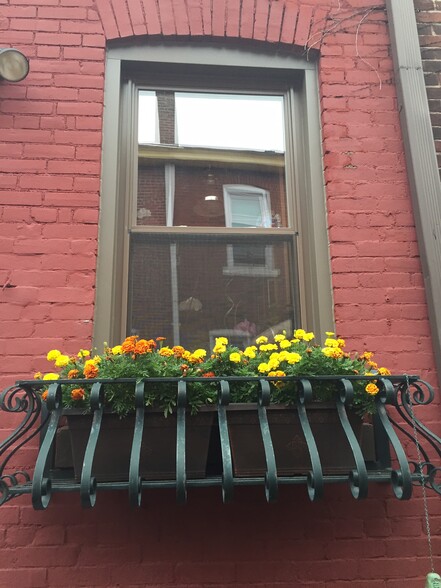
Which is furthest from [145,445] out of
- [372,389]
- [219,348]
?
[372,389]

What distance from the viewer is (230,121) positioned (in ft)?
10.5

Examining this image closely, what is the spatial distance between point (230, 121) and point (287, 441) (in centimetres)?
196

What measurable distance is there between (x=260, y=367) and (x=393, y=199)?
4.21 feet

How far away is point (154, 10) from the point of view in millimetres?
3031

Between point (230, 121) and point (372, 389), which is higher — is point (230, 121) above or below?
above

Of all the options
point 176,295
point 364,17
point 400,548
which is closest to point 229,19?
point 364,17

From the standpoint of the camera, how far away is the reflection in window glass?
319 centimetres

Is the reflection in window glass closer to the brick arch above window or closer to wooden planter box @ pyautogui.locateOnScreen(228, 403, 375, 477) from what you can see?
the brick arch above window

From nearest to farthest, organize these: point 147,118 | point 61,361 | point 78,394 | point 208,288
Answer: point 78,394 < point 61,361 < point 208,288 < point 147,118

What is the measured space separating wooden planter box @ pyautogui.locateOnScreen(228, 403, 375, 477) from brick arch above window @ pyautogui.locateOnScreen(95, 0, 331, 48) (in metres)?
2.13

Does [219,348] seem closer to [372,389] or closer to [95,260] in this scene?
[372,389]

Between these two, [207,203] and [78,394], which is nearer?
[78,394]

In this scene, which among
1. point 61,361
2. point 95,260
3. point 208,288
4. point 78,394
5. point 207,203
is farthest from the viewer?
point 207,203

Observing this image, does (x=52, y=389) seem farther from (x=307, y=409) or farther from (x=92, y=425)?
(x=307, y=409)
